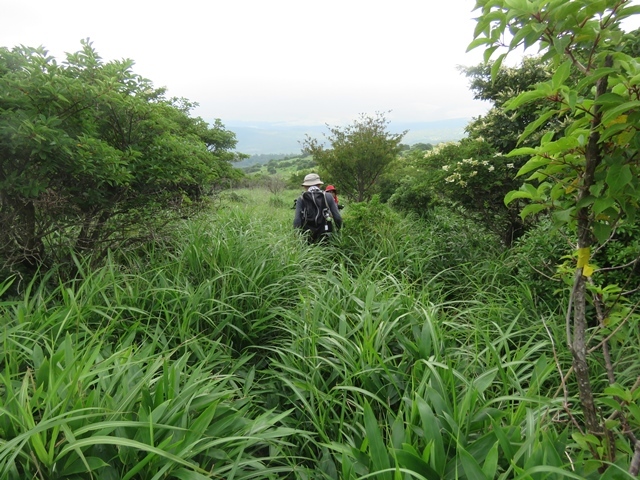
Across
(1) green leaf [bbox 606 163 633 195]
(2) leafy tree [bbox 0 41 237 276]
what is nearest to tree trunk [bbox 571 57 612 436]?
(1) green leaf [bbox 606 163 633 195]

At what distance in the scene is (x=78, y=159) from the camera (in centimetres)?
252

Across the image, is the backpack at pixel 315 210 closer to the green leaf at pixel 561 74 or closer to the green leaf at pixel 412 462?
the green leaf at pixel 412 462

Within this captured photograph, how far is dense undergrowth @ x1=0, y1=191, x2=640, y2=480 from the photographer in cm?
127

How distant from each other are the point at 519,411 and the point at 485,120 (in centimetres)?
431

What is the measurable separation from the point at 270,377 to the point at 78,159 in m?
2.00

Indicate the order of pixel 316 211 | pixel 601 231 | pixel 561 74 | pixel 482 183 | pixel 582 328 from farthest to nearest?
pixel 316 211 < pixel 482 183 < pixel 582 328 < pixel 601 231 < pixel 561 74

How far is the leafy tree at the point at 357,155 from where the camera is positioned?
9.33 meters

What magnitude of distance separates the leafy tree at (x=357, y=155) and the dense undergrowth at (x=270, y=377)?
6272 mm

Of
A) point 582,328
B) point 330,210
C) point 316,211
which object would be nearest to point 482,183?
point 330,210

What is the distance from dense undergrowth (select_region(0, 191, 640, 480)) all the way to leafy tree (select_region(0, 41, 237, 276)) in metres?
0.31

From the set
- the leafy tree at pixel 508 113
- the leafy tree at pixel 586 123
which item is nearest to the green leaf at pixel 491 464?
the leafy tree at pixel 586 123

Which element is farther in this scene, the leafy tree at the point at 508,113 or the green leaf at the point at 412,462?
the leafy tree at the point at 508,113

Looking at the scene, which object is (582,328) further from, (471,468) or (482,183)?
(482,183)

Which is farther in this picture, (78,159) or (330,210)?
(330,210)
